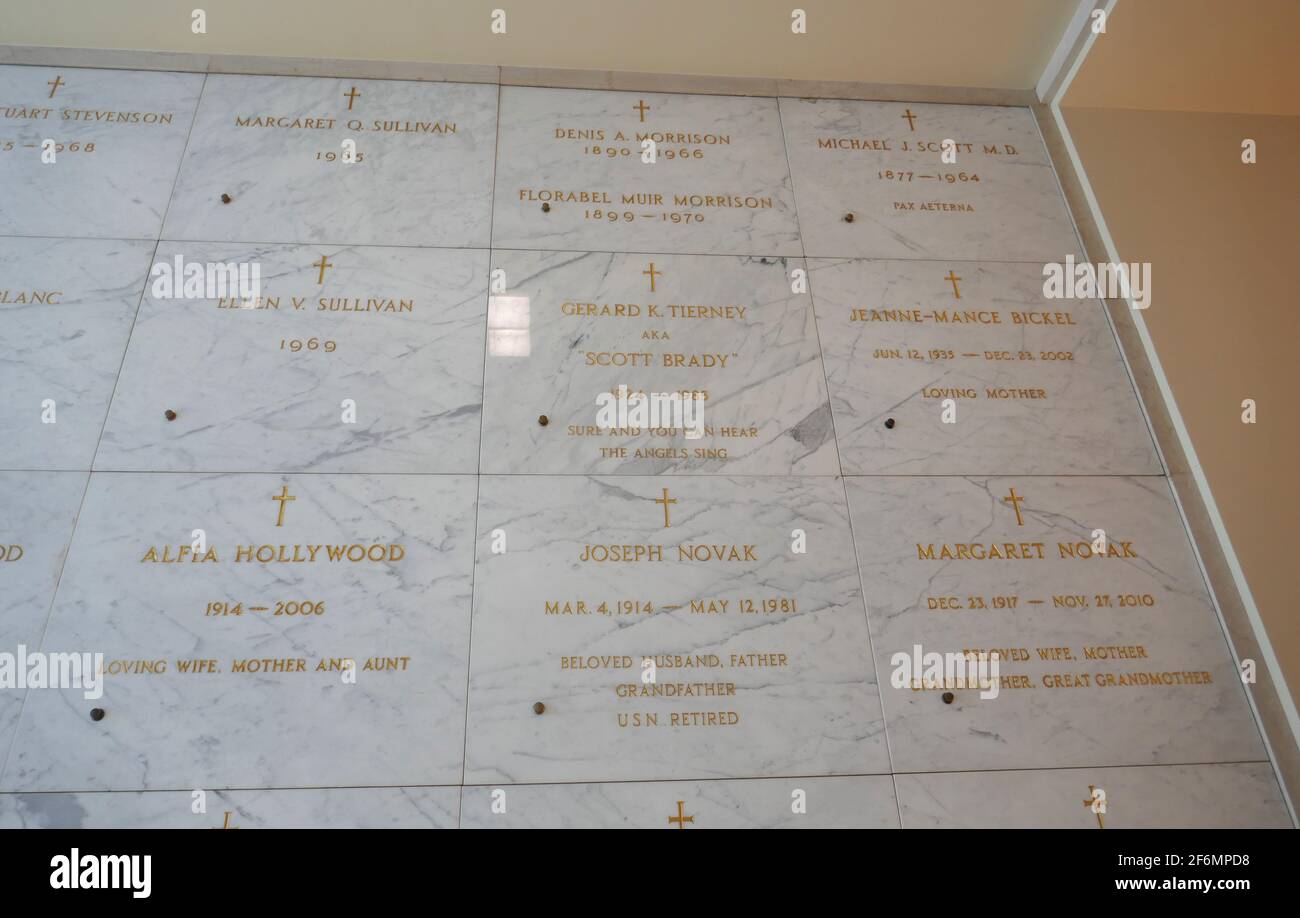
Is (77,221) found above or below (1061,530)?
above

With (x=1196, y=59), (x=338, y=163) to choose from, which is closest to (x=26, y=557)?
(x=338, y=163)

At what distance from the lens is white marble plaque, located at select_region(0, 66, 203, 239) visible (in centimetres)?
340

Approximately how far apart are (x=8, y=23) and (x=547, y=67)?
2.18 metres

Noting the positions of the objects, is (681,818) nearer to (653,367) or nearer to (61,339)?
(653,367)

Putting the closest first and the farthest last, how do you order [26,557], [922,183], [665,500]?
[26,557]
[665,500]
[922,183]

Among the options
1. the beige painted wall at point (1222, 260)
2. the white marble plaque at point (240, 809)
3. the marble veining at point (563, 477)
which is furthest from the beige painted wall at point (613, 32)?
the white marble plaque at point (240, 809)

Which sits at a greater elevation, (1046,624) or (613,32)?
(613,32)

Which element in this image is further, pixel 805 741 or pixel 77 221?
A: pixel 77 221

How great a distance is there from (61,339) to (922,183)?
333cm

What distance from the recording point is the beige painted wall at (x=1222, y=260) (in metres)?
3.17

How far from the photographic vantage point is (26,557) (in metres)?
2.78
